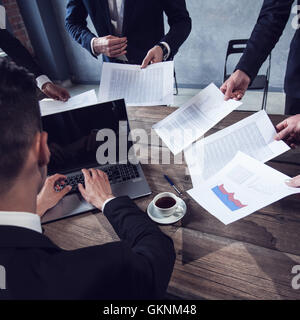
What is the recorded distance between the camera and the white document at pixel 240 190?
2.71 feet

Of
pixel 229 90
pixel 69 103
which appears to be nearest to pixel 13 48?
pixel 69 103

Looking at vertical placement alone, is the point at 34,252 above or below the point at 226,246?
above

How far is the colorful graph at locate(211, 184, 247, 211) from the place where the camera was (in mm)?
840

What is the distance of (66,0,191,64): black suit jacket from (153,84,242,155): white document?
0.52 metres

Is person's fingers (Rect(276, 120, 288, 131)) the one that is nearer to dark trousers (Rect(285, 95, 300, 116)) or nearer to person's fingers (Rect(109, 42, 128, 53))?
dark trousers (Rect(285, 95, 300, 116))

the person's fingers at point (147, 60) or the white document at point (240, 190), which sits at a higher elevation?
the person's fingers at point (147, 60)

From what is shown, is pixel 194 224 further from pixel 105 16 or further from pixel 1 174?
pixel 105 16

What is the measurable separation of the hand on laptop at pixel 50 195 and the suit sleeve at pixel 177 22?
3.40 feet

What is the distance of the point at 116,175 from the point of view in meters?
1.09

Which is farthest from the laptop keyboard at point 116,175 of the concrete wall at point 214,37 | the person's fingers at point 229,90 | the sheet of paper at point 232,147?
the concrete wall at point 214,37

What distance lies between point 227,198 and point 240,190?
2.0 inches

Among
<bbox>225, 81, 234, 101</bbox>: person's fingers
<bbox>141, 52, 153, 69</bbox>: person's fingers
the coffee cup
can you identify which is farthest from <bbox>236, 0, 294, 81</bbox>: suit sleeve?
the coffee cup

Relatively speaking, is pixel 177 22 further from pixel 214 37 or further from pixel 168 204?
pixel 214 37

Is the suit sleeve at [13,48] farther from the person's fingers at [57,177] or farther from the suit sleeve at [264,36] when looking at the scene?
the suit sleeve at [264,36]
